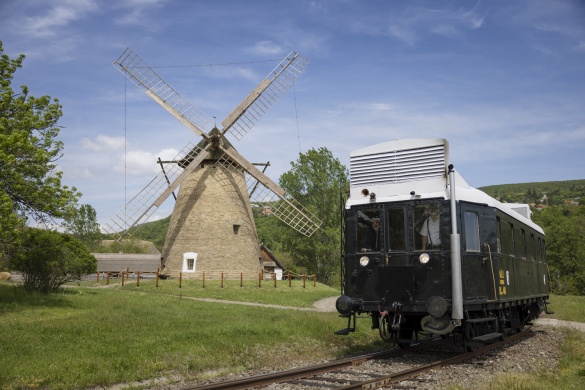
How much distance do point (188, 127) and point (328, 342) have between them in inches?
955

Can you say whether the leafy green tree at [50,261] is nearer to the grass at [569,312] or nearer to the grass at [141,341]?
the grass at [141,341]

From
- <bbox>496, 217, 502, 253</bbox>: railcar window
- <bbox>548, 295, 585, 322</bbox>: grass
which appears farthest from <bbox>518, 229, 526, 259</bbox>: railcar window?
<bbox>548, 295, 585, 322</bbox>: grass

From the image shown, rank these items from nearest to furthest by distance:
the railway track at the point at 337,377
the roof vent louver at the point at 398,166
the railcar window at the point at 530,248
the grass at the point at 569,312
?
the railway track at the point at 337,377
the roof vent louver at the point at 398,166
the railcar window at the point at 530,248
the grass at the point at 569,312

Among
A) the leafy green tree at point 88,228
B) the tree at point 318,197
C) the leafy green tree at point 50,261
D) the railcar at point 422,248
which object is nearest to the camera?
the railcar at point 422,248

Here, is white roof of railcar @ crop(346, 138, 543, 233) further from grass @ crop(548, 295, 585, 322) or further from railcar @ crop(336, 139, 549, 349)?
grass @ crop(548, 295, 585, 322)

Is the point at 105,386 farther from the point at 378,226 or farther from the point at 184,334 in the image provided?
the point at 378,226

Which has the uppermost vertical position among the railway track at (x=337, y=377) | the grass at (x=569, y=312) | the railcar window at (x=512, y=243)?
the railcar window at (x=512, y=243)

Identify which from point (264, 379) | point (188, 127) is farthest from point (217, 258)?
point (264, 379)

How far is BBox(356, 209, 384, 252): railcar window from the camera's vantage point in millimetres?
11245

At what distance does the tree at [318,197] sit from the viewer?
2135 inches

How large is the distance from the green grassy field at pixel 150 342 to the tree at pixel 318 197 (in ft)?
108

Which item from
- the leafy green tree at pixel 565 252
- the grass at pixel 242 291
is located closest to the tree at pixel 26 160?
the grass at pixel 242 291

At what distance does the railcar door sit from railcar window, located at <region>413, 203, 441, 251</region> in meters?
0.48

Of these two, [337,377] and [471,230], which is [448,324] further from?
[337,377]
